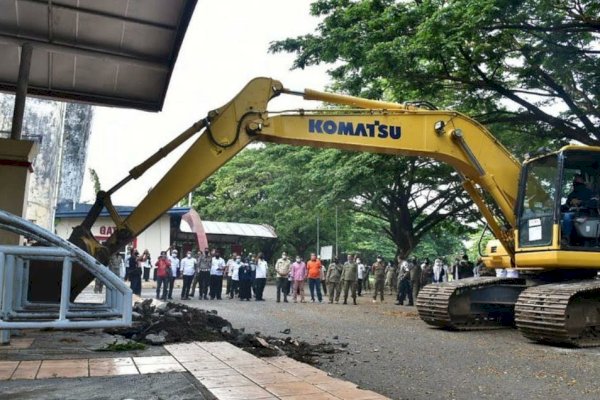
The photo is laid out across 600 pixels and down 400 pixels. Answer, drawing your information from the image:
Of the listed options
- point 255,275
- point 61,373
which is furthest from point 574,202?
point 255,275

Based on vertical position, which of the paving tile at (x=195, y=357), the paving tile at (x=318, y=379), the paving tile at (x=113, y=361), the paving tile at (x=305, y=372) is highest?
the paving tile at (x=195, y=357)

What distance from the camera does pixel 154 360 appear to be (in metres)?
6.09

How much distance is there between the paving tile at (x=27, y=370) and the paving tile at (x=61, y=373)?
52mm

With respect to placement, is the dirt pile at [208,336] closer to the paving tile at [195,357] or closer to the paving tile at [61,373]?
the paving tile at [195,357]

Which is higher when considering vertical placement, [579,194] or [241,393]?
[579,194]

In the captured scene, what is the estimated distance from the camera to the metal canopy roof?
22.7 feet

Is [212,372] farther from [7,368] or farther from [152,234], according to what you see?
[152,234]

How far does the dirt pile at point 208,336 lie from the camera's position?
24.0ft

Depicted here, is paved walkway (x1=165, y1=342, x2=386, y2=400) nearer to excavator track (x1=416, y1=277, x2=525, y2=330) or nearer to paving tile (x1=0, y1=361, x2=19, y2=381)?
paving tile (x1=0, y1=361, x2=19, y2=381)

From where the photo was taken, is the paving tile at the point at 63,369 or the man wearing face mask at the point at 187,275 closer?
the paving tile at the point at 63,369

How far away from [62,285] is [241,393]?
7.23 feet

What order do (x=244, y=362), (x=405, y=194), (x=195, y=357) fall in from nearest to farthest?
(x=244, y=362)
(x=195, y=357)
(x=405, y=194)

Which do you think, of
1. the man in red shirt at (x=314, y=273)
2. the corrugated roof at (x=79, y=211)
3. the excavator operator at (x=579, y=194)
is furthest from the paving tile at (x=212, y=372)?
the corrugated roof at (x=79, y=211)

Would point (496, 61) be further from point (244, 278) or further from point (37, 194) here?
point (37, 194)
